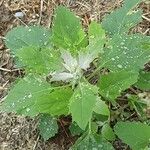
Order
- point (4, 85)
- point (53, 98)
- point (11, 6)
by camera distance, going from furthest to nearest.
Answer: point (11, 6) < point (4, 85) < point (53, 98)

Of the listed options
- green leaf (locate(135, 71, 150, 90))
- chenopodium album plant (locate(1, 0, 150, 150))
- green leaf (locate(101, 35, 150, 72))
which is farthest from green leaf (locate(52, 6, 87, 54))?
green leaf (locate(135, 71, 150, 90))

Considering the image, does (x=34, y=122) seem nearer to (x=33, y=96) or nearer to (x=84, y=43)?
(x=33, y=96)

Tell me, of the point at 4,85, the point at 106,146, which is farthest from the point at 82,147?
the point at 4,85

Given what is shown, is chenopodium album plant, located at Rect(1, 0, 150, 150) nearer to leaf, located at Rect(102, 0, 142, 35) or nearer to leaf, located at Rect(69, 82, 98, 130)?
leaf, located at Rect(69, 82, 98, 130)

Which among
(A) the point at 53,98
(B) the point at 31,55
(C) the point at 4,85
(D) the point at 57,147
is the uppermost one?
(B) the point at 31,55

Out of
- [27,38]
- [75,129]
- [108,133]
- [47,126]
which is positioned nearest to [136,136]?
[108,133]
